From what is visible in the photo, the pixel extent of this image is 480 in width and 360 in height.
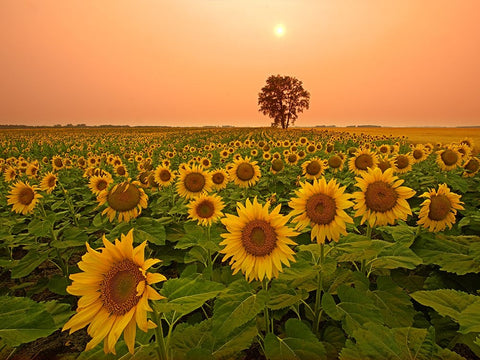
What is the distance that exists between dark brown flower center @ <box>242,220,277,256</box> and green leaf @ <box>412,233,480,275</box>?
65.9 inches

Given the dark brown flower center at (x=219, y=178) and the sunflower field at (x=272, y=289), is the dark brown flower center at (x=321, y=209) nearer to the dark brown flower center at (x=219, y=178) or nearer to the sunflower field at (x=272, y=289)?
the sunflower field at (x=272, y=289)

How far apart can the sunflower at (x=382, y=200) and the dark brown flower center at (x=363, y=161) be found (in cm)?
354

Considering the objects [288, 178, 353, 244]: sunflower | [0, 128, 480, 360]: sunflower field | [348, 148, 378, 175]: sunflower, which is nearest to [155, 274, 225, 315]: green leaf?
[0, 128, 480, 360]: sunflower field

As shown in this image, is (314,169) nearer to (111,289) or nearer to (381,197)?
(381,197)

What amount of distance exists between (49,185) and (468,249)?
24.1ft

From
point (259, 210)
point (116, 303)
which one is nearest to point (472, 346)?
point (259, 210)

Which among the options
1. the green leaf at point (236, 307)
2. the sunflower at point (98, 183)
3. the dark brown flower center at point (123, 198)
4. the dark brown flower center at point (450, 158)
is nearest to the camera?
the green leaf at point (236, 307)

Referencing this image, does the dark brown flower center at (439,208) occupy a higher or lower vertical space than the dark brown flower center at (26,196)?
higher

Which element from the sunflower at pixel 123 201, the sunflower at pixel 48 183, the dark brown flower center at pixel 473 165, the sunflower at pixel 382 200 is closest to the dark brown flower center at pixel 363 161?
the dark brown flower center at pixel 473 165

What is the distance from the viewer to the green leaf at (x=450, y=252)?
2475 millimetres

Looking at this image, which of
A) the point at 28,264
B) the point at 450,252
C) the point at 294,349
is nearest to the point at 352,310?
the point at 294,349

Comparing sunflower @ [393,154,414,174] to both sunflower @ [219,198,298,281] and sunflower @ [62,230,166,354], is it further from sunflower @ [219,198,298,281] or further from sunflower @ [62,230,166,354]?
sunflower @ [62,230,166,354]

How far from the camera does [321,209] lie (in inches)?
102

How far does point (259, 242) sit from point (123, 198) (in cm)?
228
